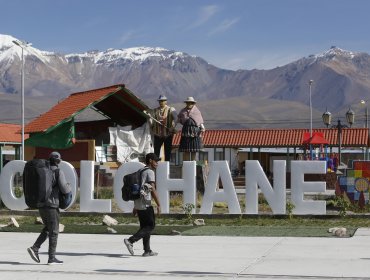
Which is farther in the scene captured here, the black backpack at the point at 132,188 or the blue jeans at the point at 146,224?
the blue jeans at the point at 146,224

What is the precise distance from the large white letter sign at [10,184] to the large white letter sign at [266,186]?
227 inches

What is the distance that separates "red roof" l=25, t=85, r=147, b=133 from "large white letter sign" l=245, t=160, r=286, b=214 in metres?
7.68

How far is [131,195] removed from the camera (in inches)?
537

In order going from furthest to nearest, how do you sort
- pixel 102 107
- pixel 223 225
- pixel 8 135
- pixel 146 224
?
pixel 8 135 < pixel 102 107 < pixel 223 225 < pixel 146 224

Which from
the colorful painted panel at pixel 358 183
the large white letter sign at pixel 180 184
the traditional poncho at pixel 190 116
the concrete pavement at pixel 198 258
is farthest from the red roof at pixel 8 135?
the concrete pavement at pixel 198 258

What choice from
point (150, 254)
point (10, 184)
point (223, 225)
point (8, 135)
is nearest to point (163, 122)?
point (10, 184)

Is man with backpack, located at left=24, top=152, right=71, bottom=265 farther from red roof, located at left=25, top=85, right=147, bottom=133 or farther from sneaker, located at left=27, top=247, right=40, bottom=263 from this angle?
red roof, located at left=25, top=85, right=147, bottom=133

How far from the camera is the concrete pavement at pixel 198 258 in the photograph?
11.9 metres

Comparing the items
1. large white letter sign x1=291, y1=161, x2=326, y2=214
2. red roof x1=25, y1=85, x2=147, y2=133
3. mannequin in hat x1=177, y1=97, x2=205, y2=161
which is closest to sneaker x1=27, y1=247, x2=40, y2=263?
large white letter sign x1=291, y1=161, x2=326, y2=214

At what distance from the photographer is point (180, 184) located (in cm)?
2138

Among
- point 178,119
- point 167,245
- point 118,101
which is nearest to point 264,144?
point 118,101

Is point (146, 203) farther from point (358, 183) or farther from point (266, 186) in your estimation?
point (358, 183)

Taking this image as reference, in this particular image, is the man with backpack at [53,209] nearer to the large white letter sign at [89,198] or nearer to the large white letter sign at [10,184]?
the large white letter sign at [89,198]

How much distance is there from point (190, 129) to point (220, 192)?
2.46 m
